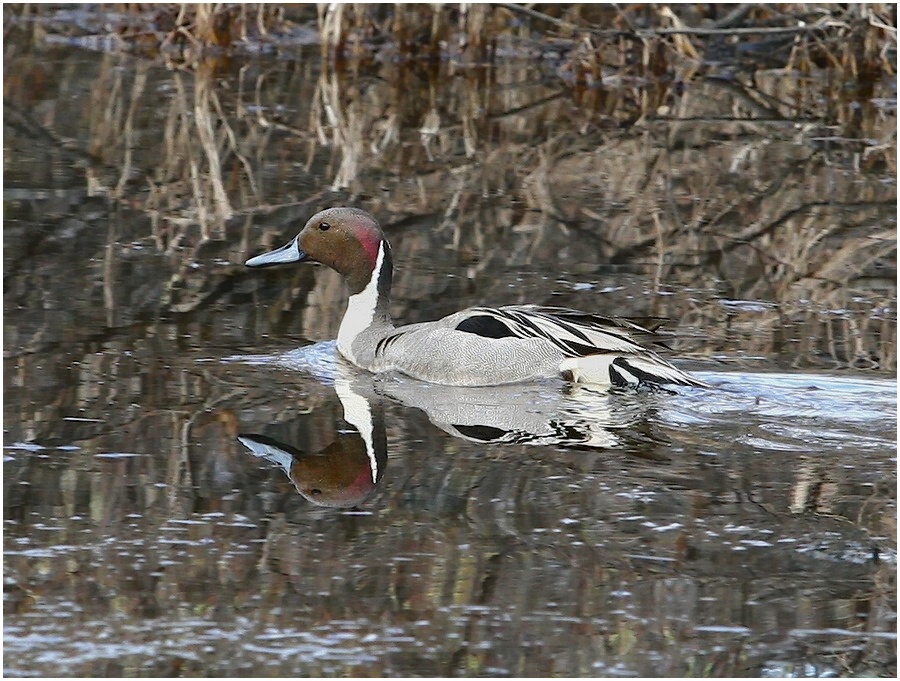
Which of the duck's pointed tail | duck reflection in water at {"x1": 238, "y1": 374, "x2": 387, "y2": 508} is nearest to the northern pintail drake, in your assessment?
the duck's pointed tail

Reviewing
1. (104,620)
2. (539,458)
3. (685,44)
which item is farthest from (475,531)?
(685,44)

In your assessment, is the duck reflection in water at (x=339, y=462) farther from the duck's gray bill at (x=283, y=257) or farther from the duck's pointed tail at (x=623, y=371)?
the duck's gray bill at (x=283, y=257)

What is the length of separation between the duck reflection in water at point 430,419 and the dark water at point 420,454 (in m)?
0.02

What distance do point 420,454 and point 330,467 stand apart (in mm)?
357

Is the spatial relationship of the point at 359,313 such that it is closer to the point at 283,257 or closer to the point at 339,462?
the point at 283,257

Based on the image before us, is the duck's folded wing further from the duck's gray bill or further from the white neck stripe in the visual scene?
the duck's gray bill

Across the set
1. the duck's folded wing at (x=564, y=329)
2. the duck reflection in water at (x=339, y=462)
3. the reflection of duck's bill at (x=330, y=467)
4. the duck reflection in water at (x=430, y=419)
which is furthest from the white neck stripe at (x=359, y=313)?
the reflection of duck's bill at (x=330, y=467)

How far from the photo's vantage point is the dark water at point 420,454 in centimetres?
440

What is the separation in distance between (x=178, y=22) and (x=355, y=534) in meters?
12.4

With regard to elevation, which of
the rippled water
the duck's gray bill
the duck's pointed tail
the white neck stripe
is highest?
the duck's gray bill

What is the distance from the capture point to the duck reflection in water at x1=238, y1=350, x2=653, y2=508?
5.73 meters

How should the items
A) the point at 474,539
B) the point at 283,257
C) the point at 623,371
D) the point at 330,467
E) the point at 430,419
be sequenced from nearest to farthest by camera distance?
1. the point at 474,539
2. the point at 330,467
3. the point at 430,419
4. the point at 623,371
5. the point at 283,257

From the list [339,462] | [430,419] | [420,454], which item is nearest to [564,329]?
[430,419]

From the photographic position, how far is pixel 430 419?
6.55 metres
